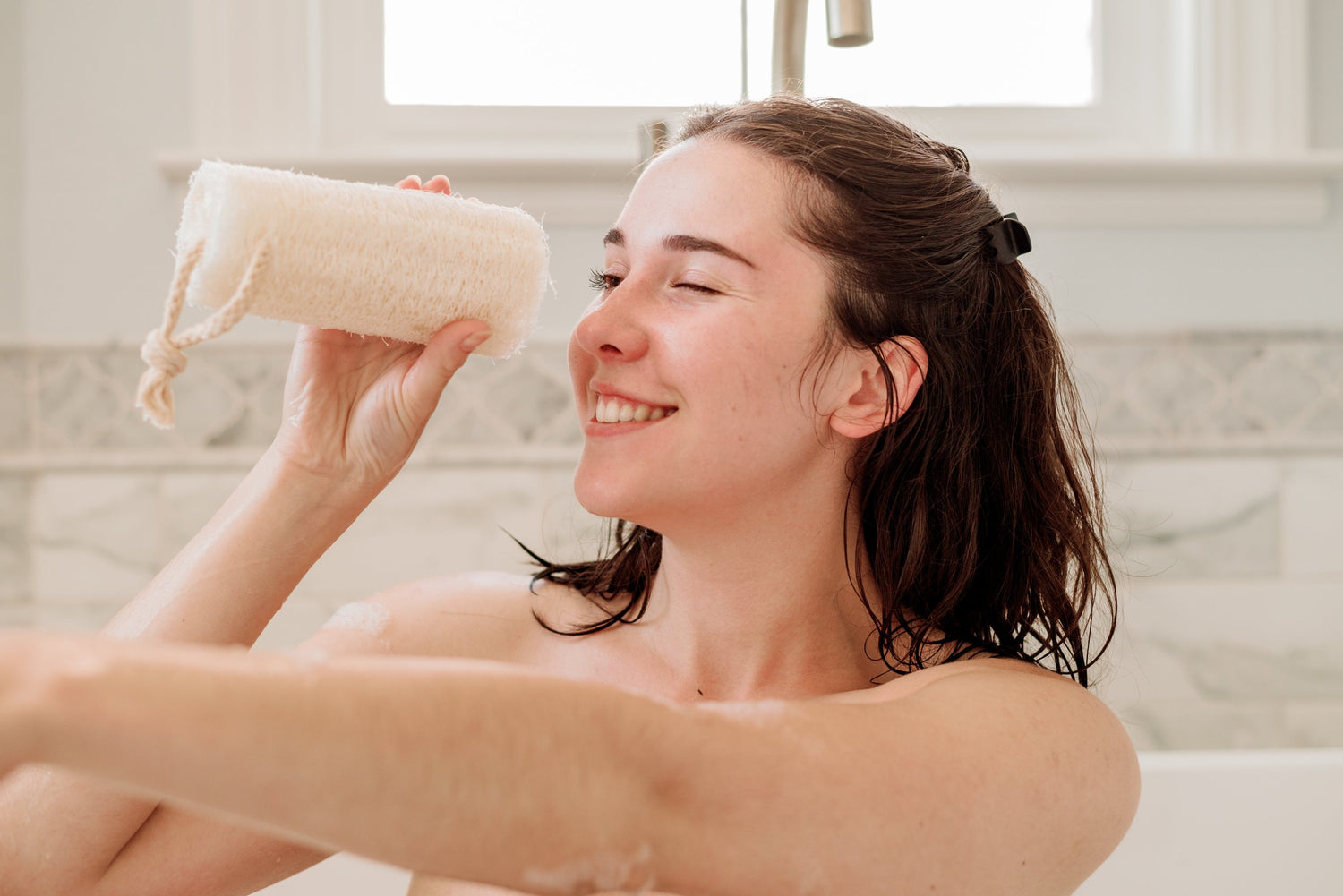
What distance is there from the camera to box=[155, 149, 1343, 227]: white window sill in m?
1.53

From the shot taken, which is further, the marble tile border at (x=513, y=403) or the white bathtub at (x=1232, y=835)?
the marble tile border at (x=513, y=403)

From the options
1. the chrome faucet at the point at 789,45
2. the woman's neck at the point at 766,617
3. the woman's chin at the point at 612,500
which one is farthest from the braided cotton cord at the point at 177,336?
the chrome faucet at the point at 789,45

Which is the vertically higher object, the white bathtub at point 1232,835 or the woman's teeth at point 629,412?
the woman's teeth at point 629,412

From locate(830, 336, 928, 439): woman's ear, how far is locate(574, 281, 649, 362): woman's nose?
19 cm

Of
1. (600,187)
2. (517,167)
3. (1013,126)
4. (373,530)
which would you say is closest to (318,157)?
(517,167)

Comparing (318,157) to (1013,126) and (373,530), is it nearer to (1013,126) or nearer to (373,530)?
(373,530)

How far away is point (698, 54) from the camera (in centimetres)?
174

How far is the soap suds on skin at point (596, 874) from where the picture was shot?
0.52 m

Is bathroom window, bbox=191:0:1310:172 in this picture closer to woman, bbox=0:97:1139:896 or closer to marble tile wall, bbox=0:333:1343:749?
marble tile wall, bbox=0:333:1343:749

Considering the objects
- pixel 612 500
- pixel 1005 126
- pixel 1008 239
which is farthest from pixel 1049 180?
pixel 612 500

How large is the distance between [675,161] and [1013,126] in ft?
3.01

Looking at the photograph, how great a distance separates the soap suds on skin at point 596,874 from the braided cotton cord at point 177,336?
0.42m

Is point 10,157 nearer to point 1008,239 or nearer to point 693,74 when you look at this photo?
point 693,74

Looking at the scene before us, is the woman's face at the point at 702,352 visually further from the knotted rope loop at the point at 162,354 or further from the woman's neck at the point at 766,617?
the knotted rope loop at the point at 162,354
